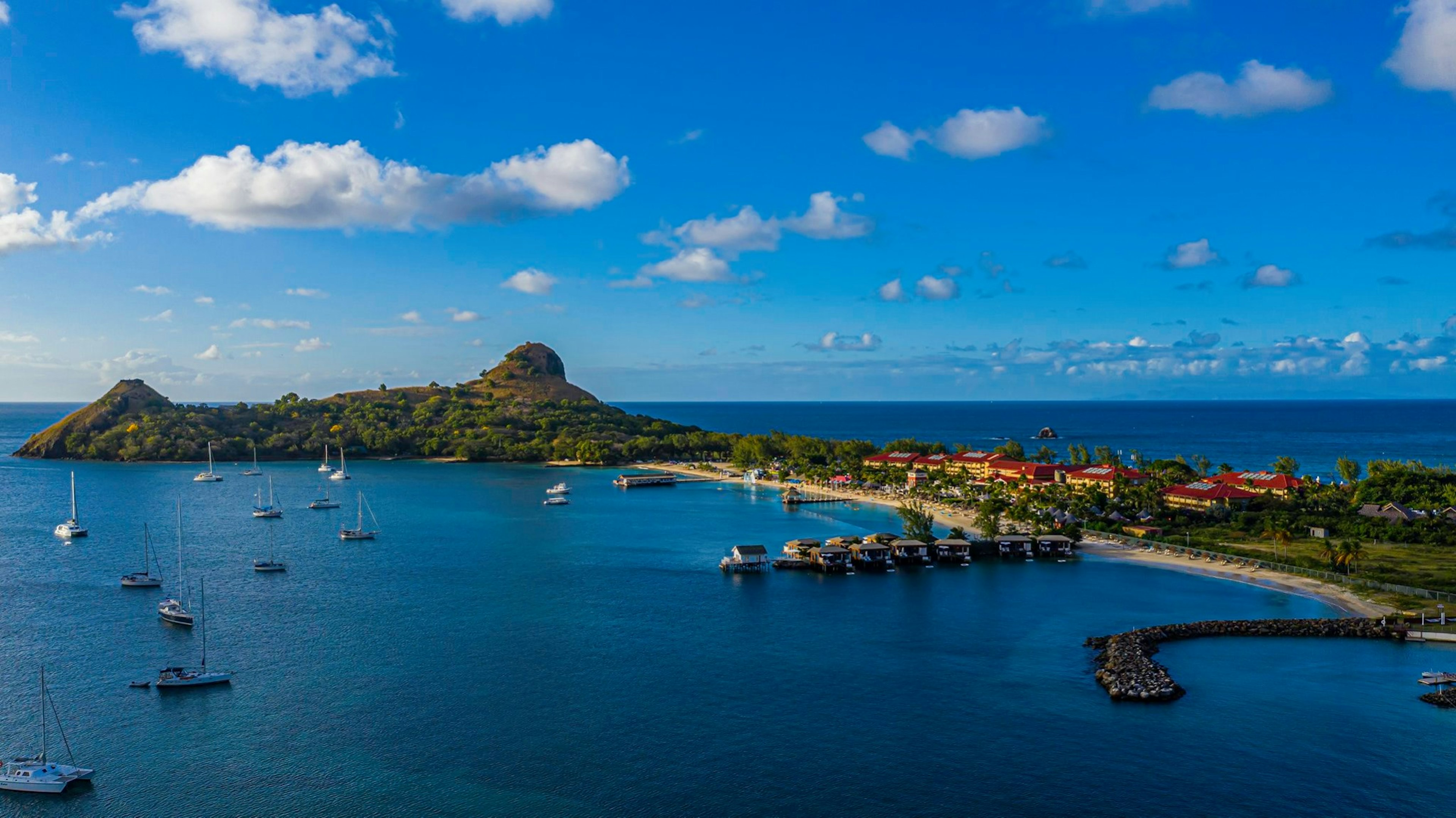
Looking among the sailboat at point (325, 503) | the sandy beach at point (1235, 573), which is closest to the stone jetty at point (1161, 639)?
the sandy beach at point (1235, 573)

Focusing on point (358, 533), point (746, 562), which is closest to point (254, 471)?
point (358, 533)

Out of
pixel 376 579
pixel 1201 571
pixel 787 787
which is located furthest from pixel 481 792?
pixel 1201 571

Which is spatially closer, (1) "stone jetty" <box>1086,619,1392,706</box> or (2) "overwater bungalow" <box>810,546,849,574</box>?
(1) "stone jetty" <box>1086,619,1392,706</box>

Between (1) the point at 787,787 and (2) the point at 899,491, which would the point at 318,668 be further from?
(2) the point at 899,491

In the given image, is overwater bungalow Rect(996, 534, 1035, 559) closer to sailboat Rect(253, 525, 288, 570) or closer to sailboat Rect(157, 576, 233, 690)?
sailboat Rect(157, 576, 233, 690)

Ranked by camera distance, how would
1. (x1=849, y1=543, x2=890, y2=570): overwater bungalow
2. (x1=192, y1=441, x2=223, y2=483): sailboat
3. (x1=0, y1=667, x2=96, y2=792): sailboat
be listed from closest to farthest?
1. (x1=0, y1=667, x2=96, y2=792): sailboat
2. (x1=849, y1=543, x2=890, y2=570): overwater bungalow
3. (x1=192, y1=441, x2=223, y2=483): sailboat

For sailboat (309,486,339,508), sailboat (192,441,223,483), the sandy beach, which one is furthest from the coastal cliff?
the sandy beach
